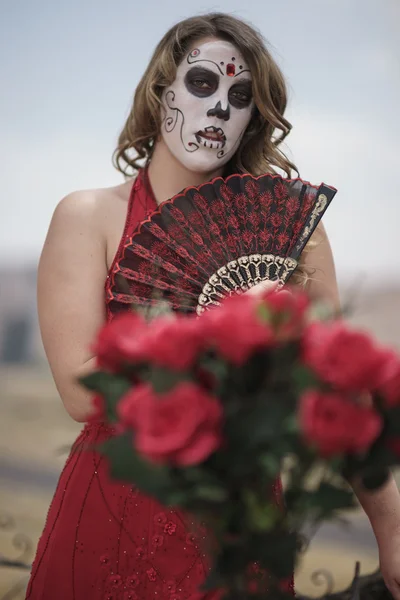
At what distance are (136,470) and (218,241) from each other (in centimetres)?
85

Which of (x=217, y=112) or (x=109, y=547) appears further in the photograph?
(x=217, y=112)

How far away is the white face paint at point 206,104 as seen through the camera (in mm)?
1564

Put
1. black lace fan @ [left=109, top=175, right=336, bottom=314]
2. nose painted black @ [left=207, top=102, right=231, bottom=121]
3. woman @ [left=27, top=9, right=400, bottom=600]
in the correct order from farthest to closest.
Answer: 1. nose painted black @ [left=207, top=102, right=231, bottom=121]
2. black lace fan @ [left=109, top=175, right=336, bottom=314]
3. woman @ [left=27, top=9, right=400, bottom=600]

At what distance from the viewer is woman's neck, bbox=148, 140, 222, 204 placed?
63.7 inches

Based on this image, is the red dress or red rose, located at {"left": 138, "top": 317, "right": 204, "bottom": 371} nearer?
red rose, located at {"left": 138, "top": 317, "right": 204, "bottom": 371}

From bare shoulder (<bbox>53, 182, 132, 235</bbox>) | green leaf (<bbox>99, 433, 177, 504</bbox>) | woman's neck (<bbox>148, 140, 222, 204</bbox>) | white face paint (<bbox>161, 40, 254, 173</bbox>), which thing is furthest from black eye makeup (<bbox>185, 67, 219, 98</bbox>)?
green leaf (<bbox>99, 433, 177, 504</bbox>)

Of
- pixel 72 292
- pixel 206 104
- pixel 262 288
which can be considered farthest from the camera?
pixel 206 104

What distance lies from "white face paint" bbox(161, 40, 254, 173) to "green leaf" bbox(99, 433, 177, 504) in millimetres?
989

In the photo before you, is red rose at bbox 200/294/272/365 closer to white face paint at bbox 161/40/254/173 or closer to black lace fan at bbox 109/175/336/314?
black lace fan at bbox 109/175/336/314

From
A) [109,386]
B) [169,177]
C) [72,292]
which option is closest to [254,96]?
[169,177]

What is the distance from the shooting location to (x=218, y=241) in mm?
1469

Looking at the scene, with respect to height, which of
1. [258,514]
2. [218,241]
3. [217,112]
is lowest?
[258,514]

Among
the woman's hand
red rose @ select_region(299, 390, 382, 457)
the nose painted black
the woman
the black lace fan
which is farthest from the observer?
the nose painted black

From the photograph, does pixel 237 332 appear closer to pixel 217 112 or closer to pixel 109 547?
pixel 109 547
